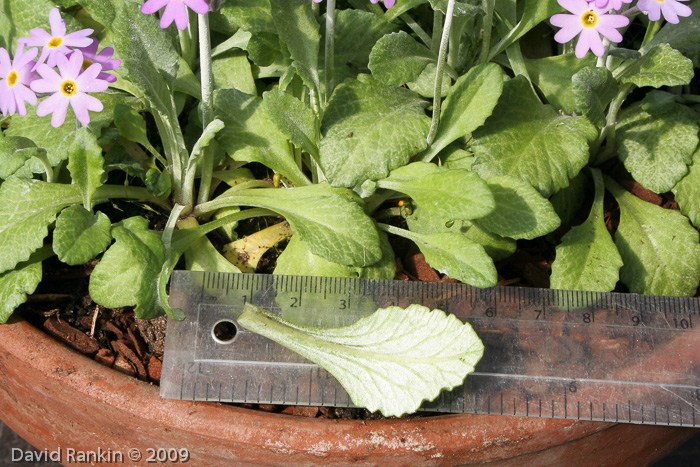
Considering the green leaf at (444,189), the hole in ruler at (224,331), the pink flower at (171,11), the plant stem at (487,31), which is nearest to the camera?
the pink flower at (171,11)

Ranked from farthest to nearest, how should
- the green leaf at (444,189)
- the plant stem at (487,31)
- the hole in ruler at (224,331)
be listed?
1. the plant stem at (487,31)
2. the hole in ruler at (224,331)
3. the green leaf at (444,189)

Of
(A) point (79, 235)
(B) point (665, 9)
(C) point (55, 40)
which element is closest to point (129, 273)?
(A) point (79, 235)

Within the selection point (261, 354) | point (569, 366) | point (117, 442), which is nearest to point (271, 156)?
point (261, 354)

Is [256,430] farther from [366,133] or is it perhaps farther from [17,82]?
[17,82]

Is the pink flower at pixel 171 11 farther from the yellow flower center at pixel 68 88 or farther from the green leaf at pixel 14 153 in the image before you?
the green leaf at pixel 14 153

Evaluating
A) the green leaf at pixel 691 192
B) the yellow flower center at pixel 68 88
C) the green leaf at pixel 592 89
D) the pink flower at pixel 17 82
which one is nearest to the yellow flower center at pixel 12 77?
the pink flower at pixel 17 82

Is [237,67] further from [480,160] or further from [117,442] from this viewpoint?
[117,442]

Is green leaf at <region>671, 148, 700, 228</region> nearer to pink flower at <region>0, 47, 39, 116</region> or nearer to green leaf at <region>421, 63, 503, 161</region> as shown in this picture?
green leaf at <region>421, 63, 503, 161</region>
